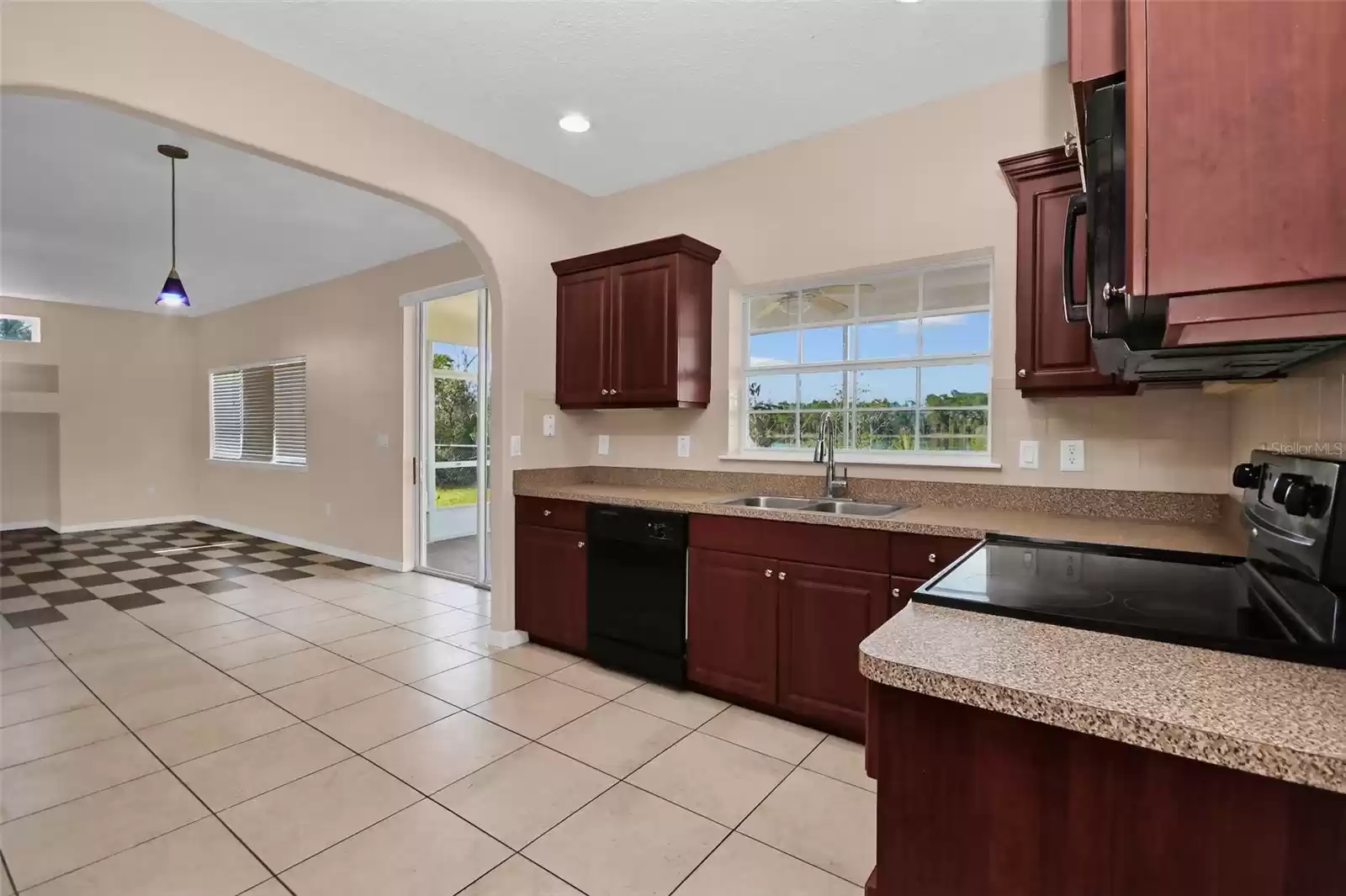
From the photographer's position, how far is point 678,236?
3.32 meters

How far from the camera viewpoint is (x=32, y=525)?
7652 millimetres

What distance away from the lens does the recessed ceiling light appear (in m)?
3.04

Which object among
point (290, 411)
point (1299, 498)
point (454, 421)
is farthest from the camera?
point (290, 411)

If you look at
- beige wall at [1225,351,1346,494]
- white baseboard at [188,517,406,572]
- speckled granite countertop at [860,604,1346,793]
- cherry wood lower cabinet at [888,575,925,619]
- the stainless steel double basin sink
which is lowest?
white baseboard at [188,517,406,572]

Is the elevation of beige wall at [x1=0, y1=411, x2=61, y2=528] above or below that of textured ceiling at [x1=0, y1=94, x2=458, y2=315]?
below

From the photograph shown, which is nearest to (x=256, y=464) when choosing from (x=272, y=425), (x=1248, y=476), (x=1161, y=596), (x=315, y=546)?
(x=272, y=425)

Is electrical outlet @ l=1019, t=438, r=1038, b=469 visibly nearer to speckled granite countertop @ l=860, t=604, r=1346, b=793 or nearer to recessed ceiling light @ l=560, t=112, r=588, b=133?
speckled granite countertop @ l=860, t=604, r=1346, b=793

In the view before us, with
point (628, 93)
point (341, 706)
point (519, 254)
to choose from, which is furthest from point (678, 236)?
point (341, 706)

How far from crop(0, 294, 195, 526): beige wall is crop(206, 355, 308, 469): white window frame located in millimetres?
505

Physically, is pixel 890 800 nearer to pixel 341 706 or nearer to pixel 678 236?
pixel 341 706

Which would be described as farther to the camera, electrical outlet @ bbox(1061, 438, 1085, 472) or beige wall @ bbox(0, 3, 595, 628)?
electrical outlet @ bbox(1061, 438, 1085, 472)

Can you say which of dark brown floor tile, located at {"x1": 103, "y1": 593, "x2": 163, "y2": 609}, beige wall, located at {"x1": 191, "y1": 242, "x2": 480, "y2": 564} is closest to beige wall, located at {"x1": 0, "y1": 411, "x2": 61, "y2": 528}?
beige wall, located at {"x1": 191, "y1": 242, "x2": 480, "y2": 564}

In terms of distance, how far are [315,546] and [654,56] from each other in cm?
578

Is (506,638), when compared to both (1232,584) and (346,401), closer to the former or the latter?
(1232,584)
